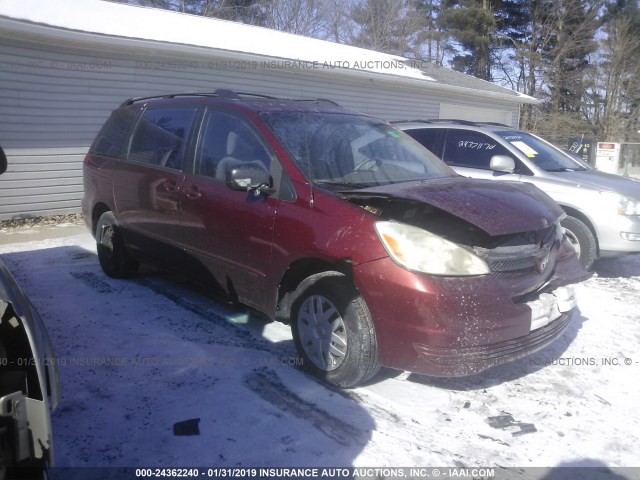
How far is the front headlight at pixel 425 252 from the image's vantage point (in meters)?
3.02

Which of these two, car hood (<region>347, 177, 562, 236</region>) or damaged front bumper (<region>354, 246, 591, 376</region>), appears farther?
car hood (<region>347, 177, 562, 236</region>)

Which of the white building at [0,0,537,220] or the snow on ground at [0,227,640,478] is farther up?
the white building at [0,0,537,220]

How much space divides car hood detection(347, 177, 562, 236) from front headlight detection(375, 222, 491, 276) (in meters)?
0.18

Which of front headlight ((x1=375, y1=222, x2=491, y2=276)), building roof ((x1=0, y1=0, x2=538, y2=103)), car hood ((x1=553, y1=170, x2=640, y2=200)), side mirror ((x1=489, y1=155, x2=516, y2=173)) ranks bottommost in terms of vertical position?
front headlight ((x1=375, y1=222, x2=491, y2=276))

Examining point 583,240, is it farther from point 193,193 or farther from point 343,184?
point 193,193

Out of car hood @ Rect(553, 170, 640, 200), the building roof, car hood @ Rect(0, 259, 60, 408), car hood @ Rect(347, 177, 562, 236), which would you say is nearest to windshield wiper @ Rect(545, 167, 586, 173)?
car hood @ Rect(553, 170, 640, 200)

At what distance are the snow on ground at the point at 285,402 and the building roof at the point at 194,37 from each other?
17.9 ft

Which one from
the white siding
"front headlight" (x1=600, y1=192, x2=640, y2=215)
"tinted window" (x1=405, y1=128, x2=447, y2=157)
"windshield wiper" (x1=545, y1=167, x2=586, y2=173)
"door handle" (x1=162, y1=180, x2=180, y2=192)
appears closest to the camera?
"door handle" (x1=162, y1=180, x2=180, y2=192)

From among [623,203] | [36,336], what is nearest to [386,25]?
[623,203]

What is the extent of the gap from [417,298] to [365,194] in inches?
30.3

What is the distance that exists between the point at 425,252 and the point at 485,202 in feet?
2.01

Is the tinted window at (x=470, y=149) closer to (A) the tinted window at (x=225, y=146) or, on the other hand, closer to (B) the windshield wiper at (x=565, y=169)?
(B) the windshield wiper at (x=565, y=169)

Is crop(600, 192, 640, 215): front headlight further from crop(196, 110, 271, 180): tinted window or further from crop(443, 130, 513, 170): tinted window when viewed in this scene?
crop(196, 110, 271, 180): tinted window

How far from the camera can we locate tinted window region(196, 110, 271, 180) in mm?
3891
